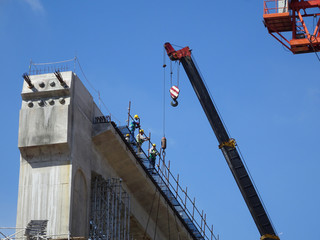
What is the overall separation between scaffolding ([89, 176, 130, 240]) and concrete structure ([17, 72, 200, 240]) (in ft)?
2.53

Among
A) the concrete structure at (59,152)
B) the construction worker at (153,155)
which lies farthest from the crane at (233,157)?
the concrete structure at (59,152)

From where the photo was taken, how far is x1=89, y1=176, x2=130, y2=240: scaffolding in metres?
39.1

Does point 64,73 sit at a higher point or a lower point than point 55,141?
higher

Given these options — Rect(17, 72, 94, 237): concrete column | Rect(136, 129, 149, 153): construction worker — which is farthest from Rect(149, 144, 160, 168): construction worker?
Rect(17, 72, 94, 237): concrete column

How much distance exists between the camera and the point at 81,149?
1473 inches

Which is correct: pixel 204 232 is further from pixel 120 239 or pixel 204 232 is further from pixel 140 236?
pixel 120 239

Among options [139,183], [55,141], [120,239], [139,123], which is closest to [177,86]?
[139,123]

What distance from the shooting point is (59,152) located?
3628 cm

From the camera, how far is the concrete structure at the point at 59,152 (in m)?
35.4

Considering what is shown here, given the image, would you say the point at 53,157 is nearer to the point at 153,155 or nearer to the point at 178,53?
the point at 153,155

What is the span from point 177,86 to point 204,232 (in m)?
11.6

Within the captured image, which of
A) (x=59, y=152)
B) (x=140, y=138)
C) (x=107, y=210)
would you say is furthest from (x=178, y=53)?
(x=59, y=152)

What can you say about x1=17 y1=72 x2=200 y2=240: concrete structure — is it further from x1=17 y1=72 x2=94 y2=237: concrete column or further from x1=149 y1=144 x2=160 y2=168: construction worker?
x1=149 y1=144 x2=160 y2=168: construction worker

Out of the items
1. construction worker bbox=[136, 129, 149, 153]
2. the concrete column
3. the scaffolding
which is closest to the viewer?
the concrete column
